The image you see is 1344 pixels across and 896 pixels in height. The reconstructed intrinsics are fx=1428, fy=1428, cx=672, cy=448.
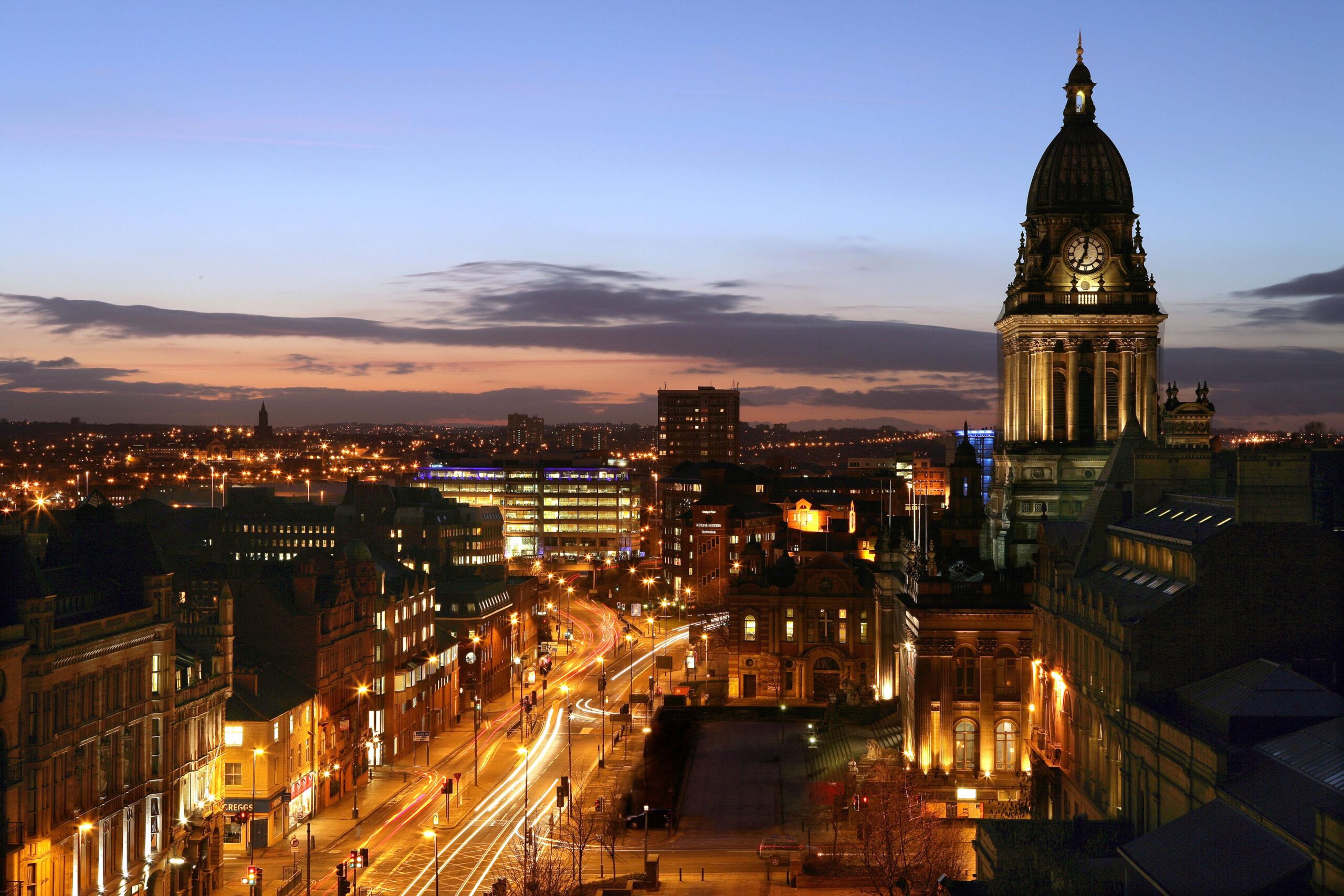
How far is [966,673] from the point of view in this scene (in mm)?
100312

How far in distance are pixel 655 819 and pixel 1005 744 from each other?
25.9 metres

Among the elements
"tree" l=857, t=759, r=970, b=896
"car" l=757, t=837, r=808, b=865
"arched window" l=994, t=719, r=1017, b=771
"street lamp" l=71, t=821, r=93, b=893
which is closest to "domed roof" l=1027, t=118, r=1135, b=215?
"arched window" l=994, t=719, r=1017, b=771

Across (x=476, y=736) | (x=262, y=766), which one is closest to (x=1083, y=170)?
(x=476, y=736)

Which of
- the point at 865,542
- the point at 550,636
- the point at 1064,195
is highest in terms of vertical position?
the point at 1064,195

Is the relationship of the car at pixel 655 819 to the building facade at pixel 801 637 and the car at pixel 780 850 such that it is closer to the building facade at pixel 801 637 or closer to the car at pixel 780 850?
the car at pixel 780 850

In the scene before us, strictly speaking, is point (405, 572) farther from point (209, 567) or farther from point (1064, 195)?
point (1064, 195)

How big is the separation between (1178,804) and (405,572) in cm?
8186

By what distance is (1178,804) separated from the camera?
200 ft

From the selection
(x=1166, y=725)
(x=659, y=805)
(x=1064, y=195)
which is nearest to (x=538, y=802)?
(x=659, y=805)

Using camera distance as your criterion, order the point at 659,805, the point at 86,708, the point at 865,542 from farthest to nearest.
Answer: the point at 865,542
the point at 659,805
the point at 86,708

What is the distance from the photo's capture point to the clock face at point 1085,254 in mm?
104062

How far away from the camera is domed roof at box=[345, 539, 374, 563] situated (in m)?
113

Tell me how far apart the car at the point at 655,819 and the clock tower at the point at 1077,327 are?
111 feet

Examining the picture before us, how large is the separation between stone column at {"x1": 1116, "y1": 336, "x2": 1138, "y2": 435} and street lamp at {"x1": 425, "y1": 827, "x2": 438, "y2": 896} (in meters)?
55.1
